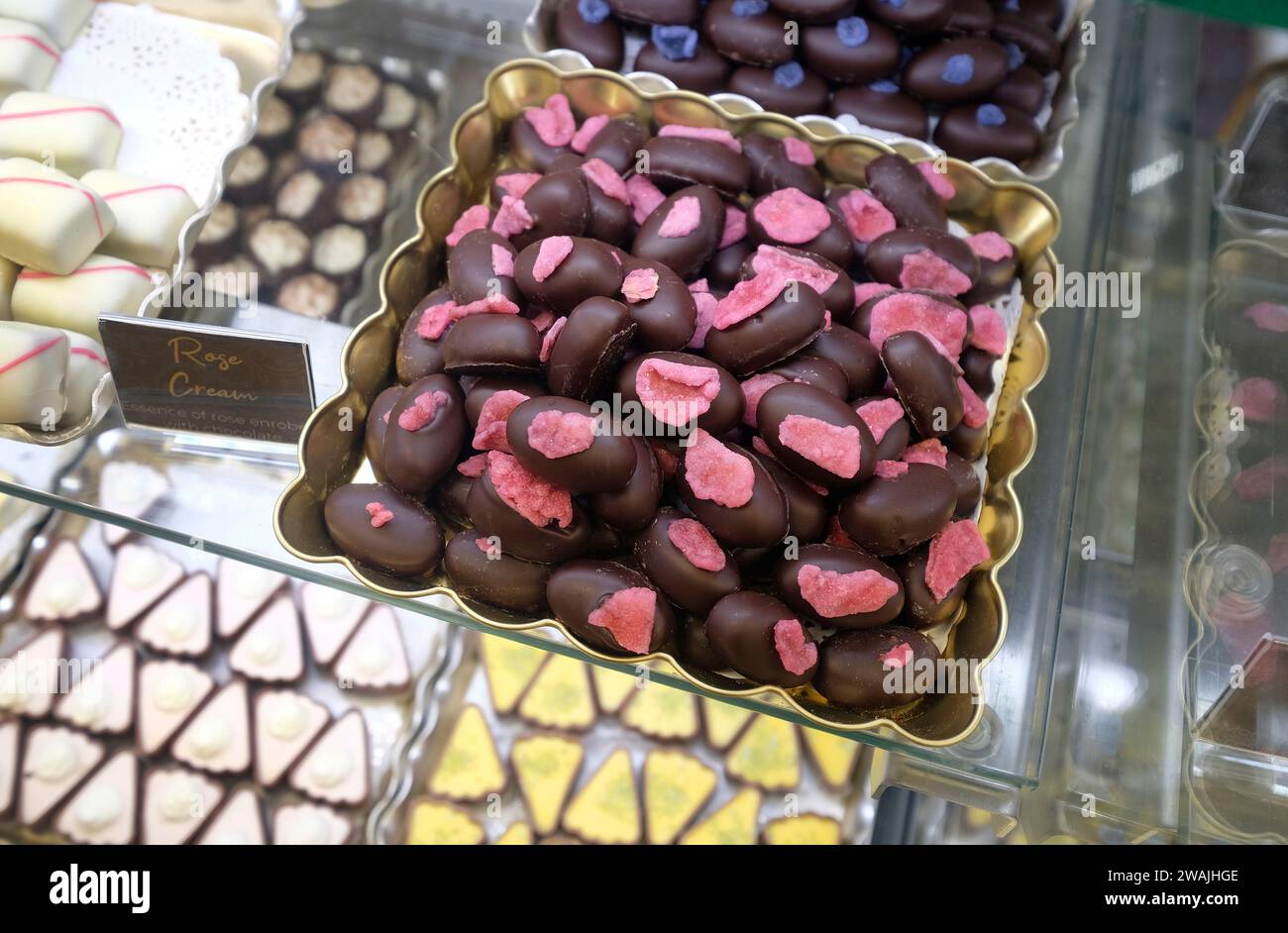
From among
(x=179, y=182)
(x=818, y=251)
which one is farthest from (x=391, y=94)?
(x=818, y=251)

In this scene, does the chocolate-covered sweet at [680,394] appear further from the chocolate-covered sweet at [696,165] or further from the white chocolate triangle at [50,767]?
the white chocolate triangle at [50,767]

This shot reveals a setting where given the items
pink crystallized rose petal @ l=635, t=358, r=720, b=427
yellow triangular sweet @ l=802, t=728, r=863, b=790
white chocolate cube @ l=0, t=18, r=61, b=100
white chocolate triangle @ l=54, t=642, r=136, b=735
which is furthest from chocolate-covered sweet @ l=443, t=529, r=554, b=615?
white chocolate cube @ l=0, t=18, r=61, b=100

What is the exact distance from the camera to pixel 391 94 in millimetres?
1621

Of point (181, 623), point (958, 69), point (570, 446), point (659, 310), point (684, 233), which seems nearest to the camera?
point (570, 446)

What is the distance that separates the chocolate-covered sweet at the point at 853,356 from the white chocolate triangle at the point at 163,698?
3.84ft

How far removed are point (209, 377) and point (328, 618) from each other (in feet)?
2.08

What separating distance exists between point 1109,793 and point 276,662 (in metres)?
1.27

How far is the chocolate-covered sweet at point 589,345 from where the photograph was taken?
1.03 meters

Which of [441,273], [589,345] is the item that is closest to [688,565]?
[589,345]

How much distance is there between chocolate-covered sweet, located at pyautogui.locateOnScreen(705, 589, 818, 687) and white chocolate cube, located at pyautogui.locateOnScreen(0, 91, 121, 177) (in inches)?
50.3

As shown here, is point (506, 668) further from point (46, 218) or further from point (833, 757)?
point (46, 218)

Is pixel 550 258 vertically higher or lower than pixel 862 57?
lower

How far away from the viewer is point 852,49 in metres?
1.52

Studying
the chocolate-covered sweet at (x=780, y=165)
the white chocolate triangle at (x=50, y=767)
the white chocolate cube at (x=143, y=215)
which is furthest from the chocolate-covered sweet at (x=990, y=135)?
the white chocolate triangle at (x=50, y=767)
